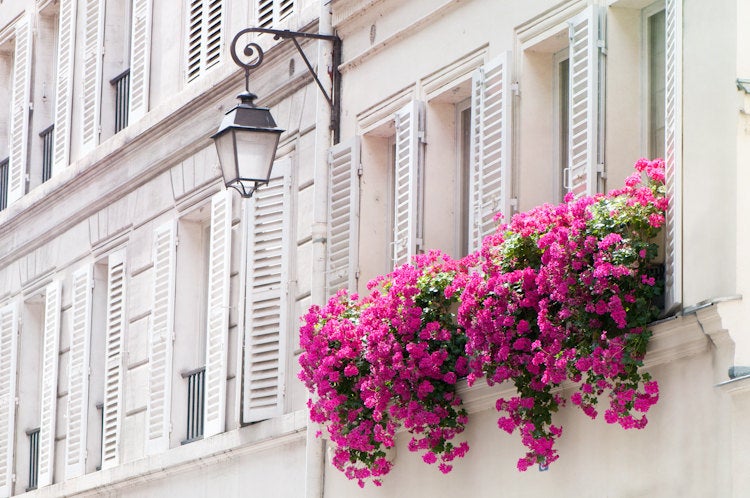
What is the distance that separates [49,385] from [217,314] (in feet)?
13.5

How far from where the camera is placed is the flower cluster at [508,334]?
1056 centimetres

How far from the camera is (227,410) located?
641 inches

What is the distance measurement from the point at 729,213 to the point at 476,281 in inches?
77.7

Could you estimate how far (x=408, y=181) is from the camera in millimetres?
14000

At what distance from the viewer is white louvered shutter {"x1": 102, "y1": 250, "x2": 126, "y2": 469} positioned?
18375 millimetres

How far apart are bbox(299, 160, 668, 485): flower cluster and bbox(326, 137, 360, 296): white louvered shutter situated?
88cm

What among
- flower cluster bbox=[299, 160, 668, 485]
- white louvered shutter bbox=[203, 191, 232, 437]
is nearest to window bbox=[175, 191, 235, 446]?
white louvered shutter bbox=[203, 191, 232, 437]

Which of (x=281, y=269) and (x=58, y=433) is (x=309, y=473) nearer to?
(x=281, y=269)

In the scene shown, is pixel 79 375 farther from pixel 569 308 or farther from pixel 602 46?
pixel 569 308

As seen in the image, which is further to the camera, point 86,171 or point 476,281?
point 86,171

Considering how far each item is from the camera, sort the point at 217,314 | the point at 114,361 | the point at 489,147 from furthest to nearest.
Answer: the point at 114,361 < the point at 217,314 < the point at 489,147

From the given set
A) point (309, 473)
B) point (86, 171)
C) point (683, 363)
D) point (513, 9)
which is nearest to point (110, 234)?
point (86, 171)

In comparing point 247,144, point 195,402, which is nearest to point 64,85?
point 195,402

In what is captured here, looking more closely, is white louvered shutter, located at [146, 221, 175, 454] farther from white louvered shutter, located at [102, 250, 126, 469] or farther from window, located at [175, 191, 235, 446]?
white louvered shutter, located at [102, 250, 126, 469]
